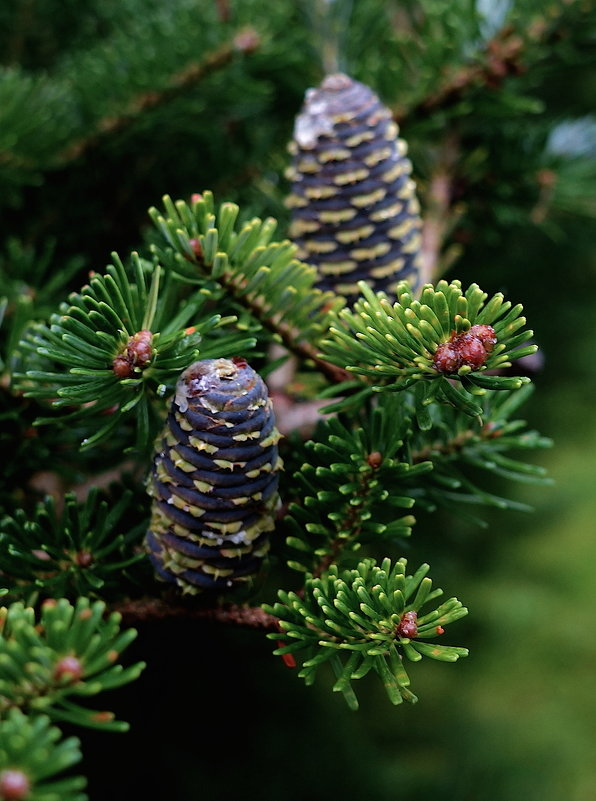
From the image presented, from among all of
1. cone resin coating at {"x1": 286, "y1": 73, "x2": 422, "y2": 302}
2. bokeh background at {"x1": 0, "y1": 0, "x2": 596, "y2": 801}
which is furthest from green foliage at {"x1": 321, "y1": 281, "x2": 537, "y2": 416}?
bokeh background at {"x1": 0, "y1": 0, "x2": 596, "y2": 801}

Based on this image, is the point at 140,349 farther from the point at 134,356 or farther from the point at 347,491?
the point at 347,491

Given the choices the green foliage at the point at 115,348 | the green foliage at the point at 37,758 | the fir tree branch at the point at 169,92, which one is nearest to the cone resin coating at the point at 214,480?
the green foliage at the point at 115,348

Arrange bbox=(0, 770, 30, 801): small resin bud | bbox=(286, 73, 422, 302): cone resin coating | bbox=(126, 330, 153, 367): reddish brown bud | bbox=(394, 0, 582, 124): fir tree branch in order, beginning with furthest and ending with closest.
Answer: bbox=(394, 0, 582, 124): fir tree branch → bbox=(286, 73, 422, 302): cone resin coating → bbox=(126, 330, 153, 367): reddish brown bud → bbox=(0, 770, 30, 801): small resin bud

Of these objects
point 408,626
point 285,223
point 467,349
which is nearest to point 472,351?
point 467,349

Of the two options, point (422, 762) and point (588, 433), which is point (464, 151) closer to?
point (588, 433)

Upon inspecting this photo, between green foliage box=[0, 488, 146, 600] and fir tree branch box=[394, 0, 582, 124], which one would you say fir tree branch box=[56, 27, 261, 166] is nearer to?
fir tree branch box=[394, 0, 582, 124]

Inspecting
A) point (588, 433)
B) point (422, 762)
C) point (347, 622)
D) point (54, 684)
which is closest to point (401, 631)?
point (347, 622)
